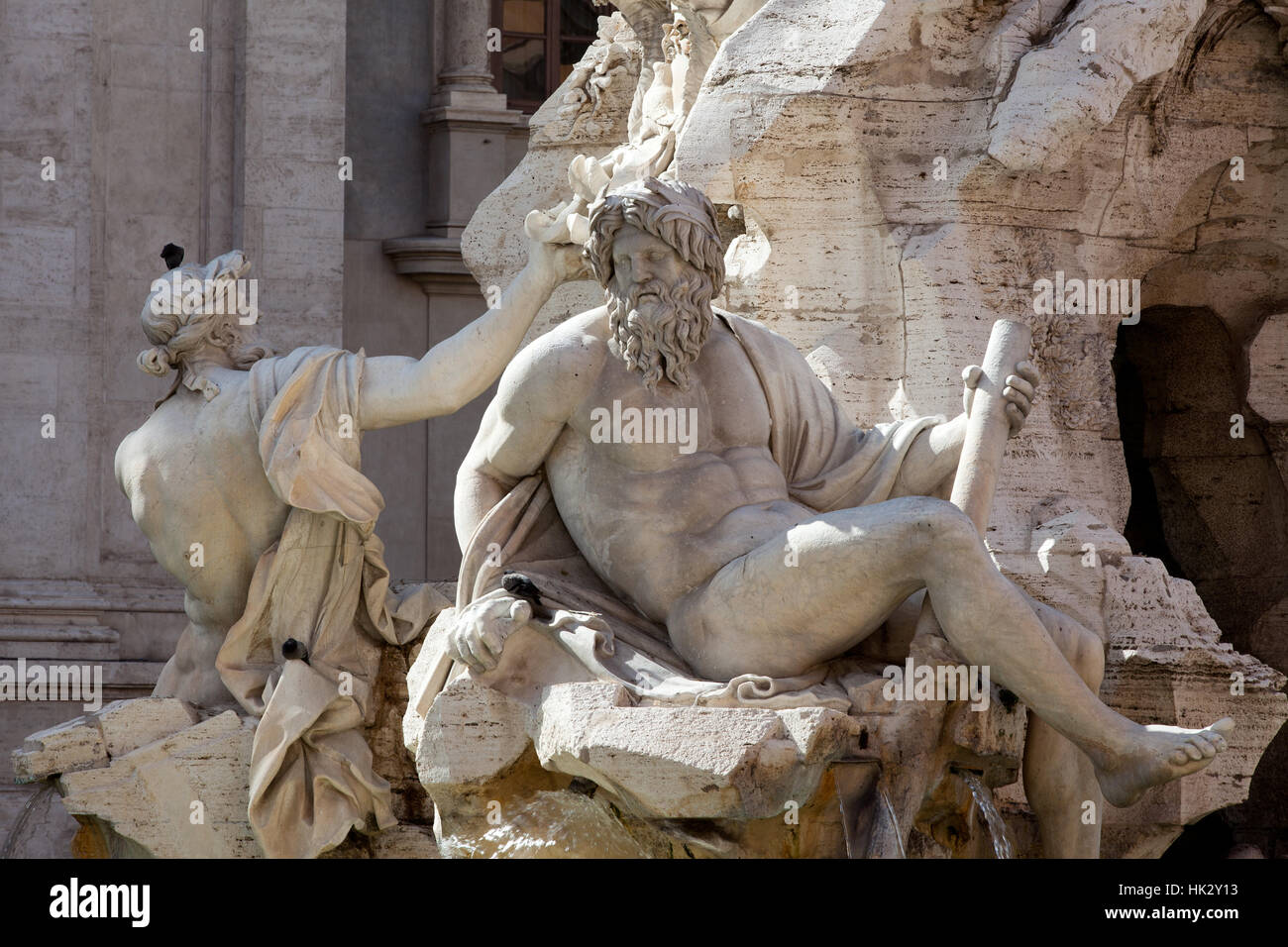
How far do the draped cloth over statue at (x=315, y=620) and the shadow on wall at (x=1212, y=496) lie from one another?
3123 millimetres

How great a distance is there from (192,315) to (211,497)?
62 cm

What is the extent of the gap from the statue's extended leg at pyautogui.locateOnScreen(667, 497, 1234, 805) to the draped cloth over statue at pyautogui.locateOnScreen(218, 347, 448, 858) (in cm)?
184

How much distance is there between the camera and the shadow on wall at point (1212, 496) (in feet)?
31.7

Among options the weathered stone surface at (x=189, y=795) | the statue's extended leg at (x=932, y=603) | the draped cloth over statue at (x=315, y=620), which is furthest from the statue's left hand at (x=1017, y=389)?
the weathered stone surface at (x=189, y=795)

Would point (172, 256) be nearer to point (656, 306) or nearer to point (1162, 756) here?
point (656, 306)

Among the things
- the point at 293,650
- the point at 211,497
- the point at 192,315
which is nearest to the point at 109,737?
the point at 293,650

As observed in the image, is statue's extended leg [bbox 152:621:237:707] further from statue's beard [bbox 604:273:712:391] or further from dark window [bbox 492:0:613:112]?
dark window [bbox 492:0:613:112]

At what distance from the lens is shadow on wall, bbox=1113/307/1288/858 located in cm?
966

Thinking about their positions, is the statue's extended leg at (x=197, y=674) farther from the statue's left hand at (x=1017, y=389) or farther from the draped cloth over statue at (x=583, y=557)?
the statue's left hand at (x=1017, y=389)

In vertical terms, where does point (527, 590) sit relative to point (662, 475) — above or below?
below

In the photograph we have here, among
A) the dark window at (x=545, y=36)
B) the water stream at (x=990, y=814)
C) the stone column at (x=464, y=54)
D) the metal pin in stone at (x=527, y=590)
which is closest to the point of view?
the metal pin in stone at (x=527, y=590)

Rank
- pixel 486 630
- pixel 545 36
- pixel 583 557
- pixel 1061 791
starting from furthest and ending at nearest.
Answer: pixel 545 36
pixel 583 557
pixel 1061 791
pixel 486 630

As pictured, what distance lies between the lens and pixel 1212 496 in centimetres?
1000
